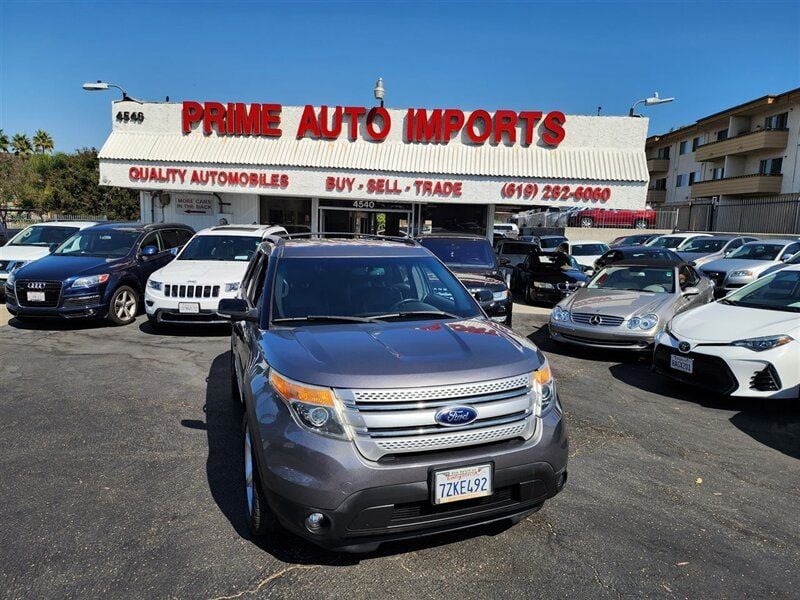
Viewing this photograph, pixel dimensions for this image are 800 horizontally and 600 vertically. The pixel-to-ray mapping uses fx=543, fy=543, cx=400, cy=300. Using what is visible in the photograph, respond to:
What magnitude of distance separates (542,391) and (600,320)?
5.28 meters

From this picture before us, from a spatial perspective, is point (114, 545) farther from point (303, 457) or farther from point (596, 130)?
point (596, 130)

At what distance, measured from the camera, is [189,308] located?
Answer: 8602 mm

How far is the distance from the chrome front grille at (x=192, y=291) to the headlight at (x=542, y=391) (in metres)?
6.65

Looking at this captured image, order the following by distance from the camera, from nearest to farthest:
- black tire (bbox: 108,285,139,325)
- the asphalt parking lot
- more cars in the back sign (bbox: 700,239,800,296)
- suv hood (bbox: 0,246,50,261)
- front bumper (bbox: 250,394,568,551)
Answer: front bumper (bbox: 250,394,568,551)
the asphalt parking lot
black tire (bbox: 108,285,139,325)
suv hood (bbox: 0,246,50,261)
more cars in the back sign (bbox: 700,239,800,296)

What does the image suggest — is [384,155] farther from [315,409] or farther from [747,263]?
[315,409]

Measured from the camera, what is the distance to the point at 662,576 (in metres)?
2.96

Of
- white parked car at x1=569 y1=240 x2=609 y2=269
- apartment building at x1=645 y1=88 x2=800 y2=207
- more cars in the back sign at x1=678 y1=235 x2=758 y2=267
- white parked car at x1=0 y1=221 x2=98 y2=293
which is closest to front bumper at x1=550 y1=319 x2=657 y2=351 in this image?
white parked car at x1=0 y1=221 x2=98 y2=293

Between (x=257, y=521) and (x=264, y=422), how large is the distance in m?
0.63

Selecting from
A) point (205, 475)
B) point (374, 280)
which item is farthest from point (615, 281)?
point (205, 475)

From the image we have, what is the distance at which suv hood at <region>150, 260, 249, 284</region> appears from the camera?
28.8 ft

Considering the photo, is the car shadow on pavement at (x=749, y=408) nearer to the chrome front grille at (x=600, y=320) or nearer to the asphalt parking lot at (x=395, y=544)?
the asphalt parking lot at (x=395, y=544)

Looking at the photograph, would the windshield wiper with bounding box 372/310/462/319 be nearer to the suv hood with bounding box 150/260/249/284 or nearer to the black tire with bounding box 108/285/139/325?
the suv hood with bounding box 150/260/249/284

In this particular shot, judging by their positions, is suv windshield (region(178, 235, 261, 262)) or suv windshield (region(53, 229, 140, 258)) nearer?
suv windshield (region(178, 235, 261, 262))

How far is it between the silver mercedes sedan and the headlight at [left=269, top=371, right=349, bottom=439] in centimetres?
602
